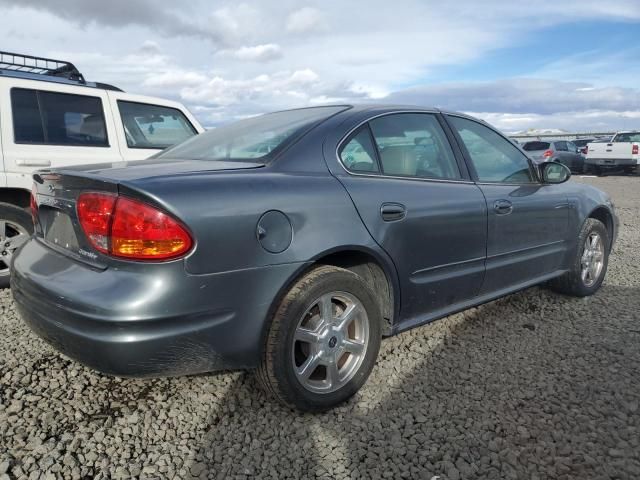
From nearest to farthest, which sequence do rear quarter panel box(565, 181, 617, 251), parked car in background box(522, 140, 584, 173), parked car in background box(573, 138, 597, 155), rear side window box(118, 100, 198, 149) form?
rear quarter panel box(565, 181, 617, 251) → rear side window box(118, 100, 198, 149) → parked car in background box(522, 140, 584, 173) → parked car in background box(573, 138, 597, 155)

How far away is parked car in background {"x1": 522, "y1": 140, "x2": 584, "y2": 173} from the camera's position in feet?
60.5

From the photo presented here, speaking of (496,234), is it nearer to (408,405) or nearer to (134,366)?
(408,405)

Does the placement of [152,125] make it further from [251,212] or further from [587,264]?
[587,264]

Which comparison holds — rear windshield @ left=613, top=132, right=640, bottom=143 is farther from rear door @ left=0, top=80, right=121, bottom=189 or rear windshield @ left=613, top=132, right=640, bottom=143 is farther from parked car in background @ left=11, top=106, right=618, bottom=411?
rear door @ left=0, top=80, right=121, bottom=189

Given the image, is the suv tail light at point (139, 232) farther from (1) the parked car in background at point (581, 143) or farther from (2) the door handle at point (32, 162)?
(1) the parked car in background at point (581, 143)

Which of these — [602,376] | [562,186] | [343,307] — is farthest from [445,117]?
[602,376]

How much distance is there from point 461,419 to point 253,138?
1800 millimetres

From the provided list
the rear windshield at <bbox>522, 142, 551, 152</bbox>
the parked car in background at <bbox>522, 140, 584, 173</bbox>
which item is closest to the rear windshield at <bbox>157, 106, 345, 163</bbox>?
the parked car in background at <bbox>522, 140, 584, 173</bbox>

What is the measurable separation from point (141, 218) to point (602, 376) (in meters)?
2.55

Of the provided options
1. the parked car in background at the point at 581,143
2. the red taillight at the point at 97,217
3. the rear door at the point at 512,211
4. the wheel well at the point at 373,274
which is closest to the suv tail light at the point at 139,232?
the red taillight at the point at 97,217

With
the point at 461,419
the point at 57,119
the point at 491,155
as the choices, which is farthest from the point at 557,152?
the point at 461,419

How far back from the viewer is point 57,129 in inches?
174

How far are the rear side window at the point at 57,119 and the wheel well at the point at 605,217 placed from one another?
442cm

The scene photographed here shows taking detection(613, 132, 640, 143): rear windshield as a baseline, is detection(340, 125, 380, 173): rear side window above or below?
above
